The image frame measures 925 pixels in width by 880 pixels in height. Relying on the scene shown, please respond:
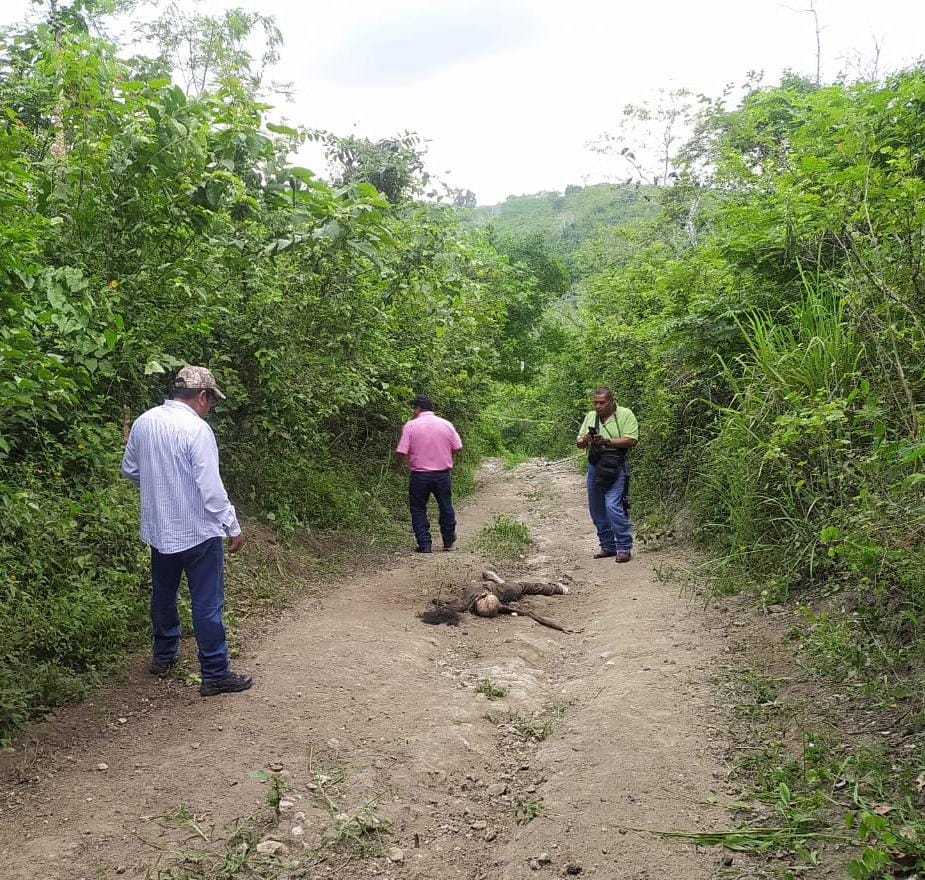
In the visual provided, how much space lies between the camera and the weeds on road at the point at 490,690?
4410 millimetres

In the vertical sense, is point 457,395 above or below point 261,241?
below

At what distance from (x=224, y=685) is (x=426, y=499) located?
426cm

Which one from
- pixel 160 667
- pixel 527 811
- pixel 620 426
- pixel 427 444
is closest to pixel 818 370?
pixel 620 426

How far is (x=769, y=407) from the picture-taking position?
566 cm

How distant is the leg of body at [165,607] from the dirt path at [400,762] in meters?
0.19

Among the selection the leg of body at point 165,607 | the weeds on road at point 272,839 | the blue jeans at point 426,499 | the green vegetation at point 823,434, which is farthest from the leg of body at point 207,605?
the blue jeans at point 426,499

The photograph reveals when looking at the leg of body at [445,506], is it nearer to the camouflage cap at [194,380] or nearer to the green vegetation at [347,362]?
the green vegetation at [347,362]

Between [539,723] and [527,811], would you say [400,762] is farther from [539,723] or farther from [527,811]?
[539,723]

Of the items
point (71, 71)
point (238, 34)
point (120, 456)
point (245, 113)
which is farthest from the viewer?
point (238, 34)

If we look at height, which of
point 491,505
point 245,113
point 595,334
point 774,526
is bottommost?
point 491,505

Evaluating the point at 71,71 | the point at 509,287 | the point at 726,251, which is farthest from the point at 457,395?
the point at 71,71

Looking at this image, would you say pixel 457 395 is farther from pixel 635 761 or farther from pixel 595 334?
pixel 635 761

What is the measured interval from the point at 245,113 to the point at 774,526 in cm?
494

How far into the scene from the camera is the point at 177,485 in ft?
13.6
